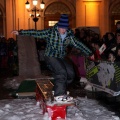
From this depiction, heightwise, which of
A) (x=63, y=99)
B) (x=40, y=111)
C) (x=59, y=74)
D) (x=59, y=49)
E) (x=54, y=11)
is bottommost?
(x=40, y=111)

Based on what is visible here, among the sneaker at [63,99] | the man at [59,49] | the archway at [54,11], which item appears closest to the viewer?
the sneaker at [63,99]

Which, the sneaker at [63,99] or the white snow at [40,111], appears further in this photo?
the white snow at [40,111]

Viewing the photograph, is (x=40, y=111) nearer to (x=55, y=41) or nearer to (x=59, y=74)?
(x=59, y=74)

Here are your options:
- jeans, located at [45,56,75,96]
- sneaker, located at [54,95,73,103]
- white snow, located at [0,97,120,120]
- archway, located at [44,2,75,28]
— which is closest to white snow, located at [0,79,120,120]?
white snow, located at [0,97,120,120]

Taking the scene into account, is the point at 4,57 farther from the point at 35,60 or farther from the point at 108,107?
the point at 108,107

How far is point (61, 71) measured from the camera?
6.75 metres

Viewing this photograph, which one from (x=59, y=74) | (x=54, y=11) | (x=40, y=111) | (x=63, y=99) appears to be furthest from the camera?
(x=54, y=11)

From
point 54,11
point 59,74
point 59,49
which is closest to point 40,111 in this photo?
point 59,74

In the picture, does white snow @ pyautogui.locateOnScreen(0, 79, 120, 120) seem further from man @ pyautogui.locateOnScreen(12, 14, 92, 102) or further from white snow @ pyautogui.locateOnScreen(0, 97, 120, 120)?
man @ pyautogui.locateOnScreen(12, 14, 92, 102)

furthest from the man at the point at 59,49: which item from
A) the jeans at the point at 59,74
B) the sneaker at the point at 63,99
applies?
the sneaker at the point at 63,99

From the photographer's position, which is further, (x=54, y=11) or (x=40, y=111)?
(x=54, y=11)

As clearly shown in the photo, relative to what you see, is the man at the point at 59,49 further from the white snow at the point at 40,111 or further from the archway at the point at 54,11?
the archway at the point at 54,11

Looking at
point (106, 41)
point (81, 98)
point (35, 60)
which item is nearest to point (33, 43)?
point (35, 60)

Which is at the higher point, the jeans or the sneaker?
the jeans
